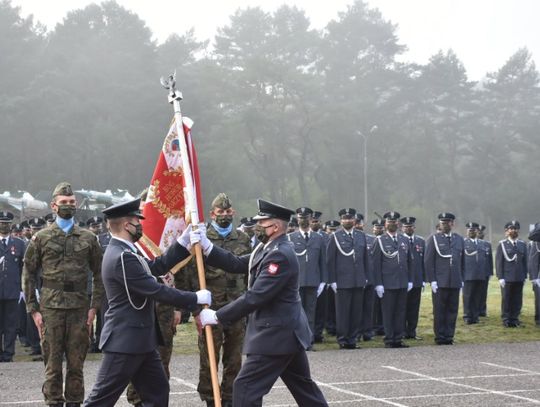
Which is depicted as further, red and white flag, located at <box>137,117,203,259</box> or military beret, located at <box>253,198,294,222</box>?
red and white flag, located at <box>137,117,203,259</box>

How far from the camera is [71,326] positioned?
9.27 metres

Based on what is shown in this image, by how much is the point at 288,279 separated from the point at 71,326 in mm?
2786

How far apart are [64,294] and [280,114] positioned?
55.0m

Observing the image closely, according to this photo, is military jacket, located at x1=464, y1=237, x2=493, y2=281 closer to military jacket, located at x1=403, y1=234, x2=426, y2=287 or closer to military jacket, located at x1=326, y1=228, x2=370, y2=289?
military jacket, located at x1=403, y1=234, x2=426, y2=287

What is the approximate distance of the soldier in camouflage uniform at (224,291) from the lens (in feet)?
31.2

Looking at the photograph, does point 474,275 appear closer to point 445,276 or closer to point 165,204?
point 445,276

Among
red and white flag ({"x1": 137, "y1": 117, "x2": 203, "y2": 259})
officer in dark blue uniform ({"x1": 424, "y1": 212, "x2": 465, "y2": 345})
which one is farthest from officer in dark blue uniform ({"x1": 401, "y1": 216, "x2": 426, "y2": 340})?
red and white flag ({"x1": 137, "y1": 117, "x2": 203, "y2": 259})

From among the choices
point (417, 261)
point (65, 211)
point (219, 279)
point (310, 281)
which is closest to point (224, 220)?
point (219, 279)

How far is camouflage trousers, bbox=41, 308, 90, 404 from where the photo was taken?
29.5 ft

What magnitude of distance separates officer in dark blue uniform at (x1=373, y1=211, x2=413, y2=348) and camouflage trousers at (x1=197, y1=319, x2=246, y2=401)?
6443 mm

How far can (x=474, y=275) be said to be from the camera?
1992cm

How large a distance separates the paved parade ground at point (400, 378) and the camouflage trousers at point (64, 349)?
1214mm

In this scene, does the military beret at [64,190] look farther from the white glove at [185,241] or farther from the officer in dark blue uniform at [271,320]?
the officer in dark blue uniform at [271,320]

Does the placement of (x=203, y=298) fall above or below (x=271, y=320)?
above
